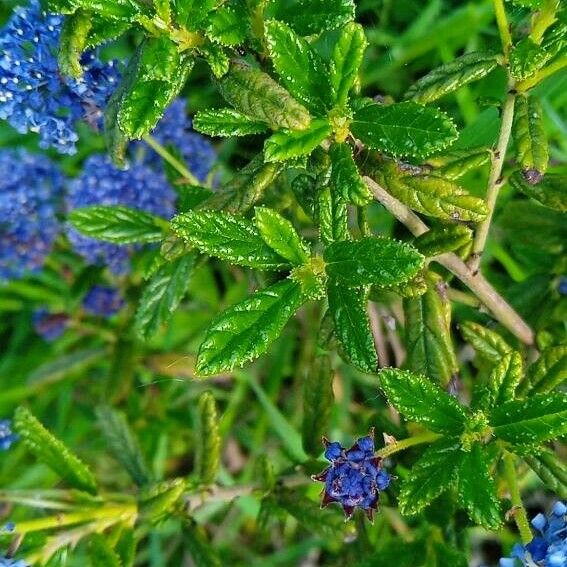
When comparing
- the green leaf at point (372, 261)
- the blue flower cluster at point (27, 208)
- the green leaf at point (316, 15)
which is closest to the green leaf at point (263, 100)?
the green leaf at point (316, 15)

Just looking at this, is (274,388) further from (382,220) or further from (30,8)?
(30,8)

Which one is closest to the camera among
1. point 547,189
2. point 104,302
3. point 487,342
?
point 547,189

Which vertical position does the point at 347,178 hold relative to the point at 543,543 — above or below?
above

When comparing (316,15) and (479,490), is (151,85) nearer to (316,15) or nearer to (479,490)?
(316,15)

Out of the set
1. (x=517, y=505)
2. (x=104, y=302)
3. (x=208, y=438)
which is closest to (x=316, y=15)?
(x=517, y=505)

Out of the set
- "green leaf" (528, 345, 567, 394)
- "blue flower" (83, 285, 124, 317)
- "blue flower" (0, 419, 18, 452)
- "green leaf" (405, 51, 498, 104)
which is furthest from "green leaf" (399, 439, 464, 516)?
"blue flower" (83, 285, 124, 317)

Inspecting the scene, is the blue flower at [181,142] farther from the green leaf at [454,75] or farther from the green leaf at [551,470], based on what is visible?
the green leaf at [551,470]
